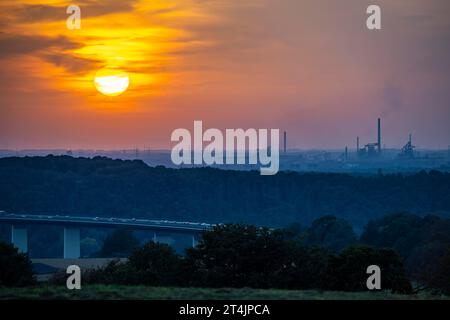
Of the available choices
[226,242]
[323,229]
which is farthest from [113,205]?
[226,242]

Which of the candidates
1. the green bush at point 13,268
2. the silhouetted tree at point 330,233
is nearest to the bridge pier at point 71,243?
the silhouetted tree at point 330,233

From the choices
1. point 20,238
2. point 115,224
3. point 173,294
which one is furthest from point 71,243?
point 173,294

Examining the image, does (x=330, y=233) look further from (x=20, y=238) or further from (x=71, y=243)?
(x=20, y=238)

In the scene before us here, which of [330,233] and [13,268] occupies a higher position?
[13,268]

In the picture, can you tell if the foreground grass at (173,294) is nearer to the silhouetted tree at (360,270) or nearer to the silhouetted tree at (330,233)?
the silhouetted tree at (360,270)

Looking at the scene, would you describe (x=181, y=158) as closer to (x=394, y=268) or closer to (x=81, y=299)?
(x=394, y=268)

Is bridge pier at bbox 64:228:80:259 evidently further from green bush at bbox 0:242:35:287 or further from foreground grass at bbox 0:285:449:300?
foreground grass at bbox 0:285:449:300
